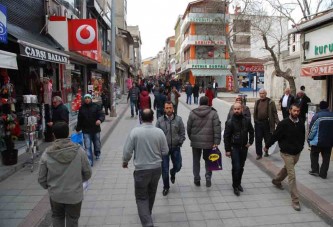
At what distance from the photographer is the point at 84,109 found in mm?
7727

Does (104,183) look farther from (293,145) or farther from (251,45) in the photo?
(251,45)

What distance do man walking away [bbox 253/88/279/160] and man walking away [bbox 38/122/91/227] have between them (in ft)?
18.3

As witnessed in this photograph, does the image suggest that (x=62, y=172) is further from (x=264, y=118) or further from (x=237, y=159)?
(x=264, y=118)

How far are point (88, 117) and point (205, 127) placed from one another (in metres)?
3.19

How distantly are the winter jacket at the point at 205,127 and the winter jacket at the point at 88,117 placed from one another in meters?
2.87

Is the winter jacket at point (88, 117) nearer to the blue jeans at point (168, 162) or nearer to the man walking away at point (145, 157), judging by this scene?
the blue jeans at point (168, 162)

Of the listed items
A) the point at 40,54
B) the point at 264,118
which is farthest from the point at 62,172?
the point at 264,118

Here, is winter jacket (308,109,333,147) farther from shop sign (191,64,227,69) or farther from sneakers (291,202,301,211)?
shop sign (191,64,227,69)

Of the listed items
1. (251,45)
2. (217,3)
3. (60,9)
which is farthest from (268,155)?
(251,45)

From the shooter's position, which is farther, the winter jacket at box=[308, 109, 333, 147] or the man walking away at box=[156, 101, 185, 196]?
the winter jacket at box=[308, 109, 333, 147]

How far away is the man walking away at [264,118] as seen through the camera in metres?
7.98

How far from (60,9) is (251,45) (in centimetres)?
4247

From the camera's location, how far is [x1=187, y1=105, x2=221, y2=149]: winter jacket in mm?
5879

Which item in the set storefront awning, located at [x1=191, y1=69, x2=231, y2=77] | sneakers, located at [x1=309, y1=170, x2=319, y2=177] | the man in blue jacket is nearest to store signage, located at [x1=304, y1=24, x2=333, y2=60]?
the man in blue jacket
